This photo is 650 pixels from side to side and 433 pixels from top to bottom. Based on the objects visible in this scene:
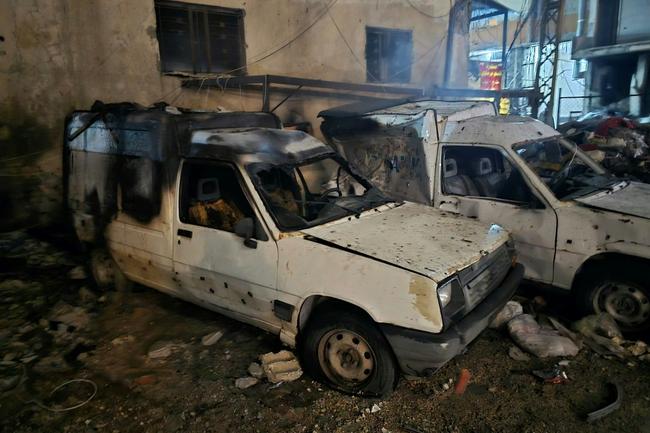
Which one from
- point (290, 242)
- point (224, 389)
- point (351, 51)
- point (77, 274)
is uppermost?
point (351, 51)

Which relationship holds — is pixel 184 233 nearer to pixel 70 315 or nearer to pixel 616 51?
pixel 70 315

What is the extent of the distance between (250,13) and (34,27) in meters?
3.33

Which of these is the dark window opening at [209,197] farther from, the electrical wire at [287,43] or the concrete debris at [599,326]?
the electrical wire at [287,43]

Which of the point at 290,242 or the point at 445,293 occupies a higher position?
the point at 290,242

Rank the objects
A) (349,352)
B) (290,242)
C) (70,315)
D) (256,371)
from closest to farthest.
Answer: (349,352), (290,242), (256,371), (70,315)

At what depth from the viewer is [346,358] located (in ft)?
10.1

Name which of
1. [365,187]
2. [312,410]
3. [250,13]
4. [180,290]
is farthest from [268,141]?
[250,13]

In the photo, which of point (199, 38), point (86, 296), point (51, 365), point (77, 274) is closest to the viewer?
point (51, 365)

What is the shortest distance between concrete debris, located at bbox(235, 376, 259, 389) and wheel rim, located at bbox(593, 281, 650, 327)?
2912mm

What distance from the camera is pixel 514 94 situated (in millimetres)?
10883

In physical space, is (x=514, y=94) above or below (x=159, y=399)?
above

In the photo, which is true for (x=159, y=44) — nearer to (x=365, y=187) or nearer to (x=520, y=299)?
(x=365, y=187)

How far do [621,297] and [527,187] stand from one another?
3.93ft

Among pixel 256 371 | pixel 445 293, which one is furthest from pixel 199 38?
pixel 445 293
